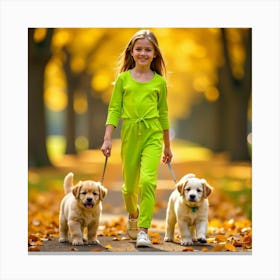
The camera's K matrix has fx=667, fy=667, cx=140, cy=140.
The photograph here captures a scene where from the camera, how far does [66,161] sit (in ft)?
68.8

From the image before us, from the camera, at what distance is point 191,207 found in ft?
20.7

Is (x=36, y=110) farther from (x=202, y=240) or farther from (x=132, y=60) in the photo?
(x=202, y=240)

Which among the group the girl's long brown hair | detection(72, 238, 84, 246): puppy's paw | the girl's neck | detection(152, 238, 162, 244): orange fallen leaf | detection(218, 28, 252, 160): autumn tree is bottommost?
detection(152, 238, 162, 244): orange fallen leaf

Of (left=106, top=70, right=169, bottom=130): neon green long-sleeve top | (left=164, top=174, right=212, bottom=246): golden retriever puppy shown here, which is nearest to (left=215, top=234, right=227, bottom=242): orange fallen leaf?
(left=164, top=174, right=212, bottom=246): golden retriever puppy

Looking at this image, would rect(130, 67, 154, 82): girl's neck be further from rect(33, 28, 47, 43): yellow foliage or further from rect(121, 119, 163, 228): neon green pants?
rect(33, 28, 47, 43): yellow foliage

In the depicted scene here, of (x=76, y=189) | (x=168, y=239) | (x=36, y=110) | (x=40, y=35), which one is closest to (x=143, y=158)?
(x=76, y=189)

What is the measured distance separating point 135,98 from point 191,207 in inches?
46.0

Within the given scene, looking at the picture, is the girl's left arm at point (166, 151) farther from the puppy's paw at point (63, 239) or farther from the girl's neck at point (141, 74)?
the puppy's paw at point (63, 239)

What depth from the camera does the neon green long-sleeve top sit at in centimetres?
639

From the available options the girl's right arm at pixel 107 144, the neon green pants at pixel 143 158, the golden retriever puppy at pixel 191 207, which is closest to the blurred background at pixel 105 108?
the golden retriever puppy at pixel 191 207

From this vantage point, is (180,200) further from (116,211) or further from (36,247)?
(116,211)

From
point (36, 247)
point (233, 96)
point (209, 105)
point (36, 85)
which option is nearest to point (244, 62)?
point (233, 96)

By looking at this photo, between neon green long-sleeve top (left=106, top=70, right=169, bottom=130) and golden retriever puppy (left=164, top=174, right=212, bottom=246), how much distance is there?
2.46 feet

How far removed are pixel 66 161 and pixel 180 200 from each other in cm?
1488
